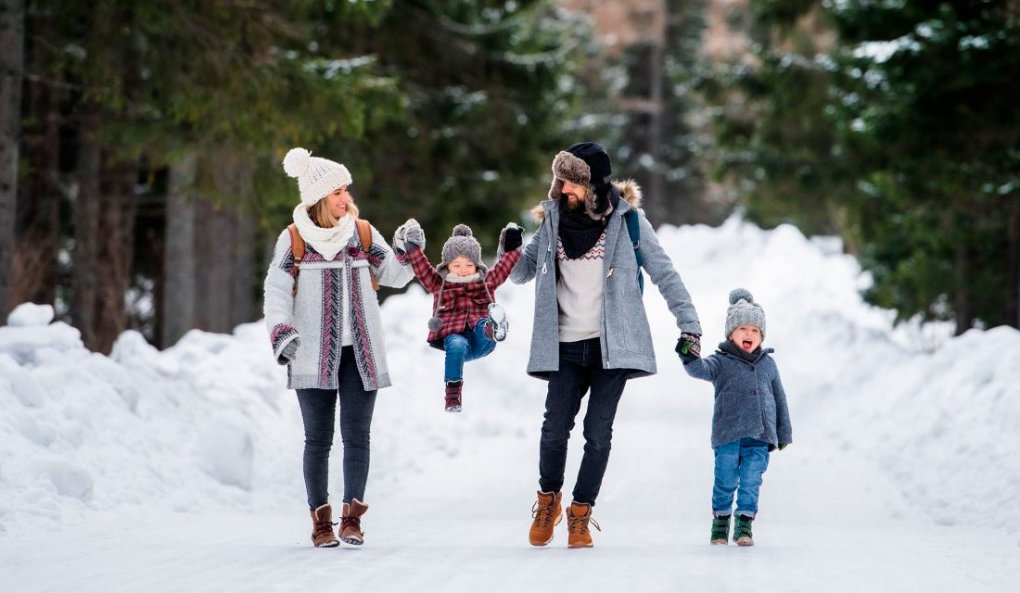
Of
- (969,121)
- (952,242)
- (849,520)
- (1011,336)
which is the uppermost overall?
(969,121)

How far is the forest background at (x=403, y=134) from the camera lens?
12766mm

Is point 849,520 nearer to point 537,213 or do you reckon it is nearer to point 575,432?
point 537,213

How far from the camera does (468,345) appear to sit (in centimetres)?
762

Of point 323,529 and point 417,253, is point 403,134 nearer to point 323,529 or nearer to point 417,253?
point 417,253

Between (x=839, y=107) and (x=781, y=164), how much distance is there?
301cm

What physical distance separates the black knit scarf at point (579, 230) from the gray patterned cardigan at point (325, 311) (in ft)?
2.99

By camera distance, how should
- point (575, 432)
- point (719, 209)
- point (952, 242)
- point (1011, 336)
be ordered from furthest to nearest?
point (719, 209) → point (952, 242) → point (575, 432) → point (1011, 336)

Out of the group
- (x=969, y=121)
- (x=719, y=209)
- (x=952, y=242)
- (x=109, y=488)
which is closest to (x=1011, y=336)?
(x=969, y=121)

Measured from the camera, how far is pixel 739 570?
636 cm

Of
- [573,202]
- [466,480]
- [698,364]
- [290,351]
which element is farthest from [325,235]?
[466,480]

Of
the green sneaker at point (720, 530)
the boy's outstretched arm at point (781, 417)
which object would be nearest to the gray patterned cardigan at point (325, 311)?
the green sneaker at point (720, 530)

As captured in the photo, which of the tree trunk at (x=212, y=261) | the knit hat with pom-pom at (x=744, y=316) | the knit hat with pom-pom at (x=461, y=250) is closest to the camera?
the knit hat with pom-pom at (x=461, y=250)

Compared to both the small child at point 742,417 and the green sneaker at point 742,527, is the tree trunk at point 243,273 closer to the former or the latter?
the small child at point 742,417

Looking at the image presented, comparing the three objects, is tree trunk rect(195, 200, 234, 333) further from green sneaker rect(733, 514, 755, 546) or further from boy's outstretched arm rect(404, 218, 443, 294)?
green sneaker rect(733, 514, 755, 546)
